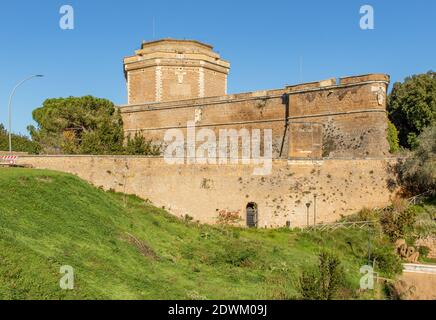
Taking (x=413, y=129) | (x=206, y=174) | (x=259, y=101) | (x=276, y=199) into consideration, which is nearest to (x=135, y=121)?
(x=259, y=101)

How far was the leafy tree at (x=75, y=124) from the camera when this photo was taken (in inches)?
1126

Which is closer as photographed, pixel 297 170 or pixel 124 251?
pixel 124 251

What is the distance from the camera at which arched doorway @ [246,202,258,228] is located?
2281cm

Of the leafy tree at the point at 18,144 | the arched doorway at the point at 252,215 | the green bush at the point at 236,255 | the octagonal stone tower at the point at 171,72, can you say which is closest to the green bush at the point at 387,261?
the green bush at the point at 236,255

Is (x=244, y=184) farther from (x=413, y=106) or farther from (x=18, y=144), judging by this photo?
(x=18, y=144)

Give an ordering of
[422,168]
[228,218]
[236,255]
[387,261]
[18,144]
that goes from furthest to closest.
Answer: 1. [18,144]
2. [228,218]
3. [422,168]
4. [387,261]
5. [236,255]

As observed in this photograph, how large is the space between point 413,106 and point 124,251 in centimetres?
2636

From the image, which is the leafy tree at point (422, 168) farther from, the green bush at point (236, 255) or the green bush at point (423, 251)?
the green bush at point (236, 255)

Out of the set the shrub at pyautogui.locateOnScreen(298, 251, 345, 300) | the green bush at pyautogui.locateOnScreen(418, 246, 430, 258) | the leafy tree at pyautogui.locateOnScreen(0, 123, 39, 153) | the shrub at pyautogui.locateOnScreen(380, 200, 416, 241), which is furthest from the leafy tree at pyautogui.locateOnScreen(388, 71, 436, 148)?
the leafy tree at pyautogui.locateOnScreen(0, 123, 39, 153)

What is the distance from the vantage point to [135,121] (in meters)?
35.4

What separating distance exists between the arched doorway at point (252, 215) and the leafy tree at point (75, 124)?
31.7ft

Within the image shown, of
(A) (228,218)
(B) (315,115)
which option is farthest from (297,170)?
(B) (315,115)

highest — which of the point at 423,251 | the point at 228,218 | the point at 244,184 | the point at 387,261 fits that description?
the point at 244,184

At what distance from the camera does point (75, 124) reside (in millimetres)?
32250
